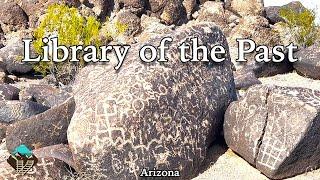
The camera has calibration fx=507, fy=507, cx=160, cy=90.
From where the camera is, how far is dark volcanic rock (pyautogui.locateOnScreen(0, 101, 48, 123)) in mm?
7820

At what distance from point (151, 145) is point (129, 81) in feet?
2.71

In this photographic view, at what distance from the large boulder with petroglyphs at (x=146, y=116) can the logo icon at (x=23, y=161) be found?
0.49 meters

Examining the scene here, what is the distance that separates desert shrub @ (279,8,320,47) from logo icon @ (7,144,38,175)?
1068 centimetres

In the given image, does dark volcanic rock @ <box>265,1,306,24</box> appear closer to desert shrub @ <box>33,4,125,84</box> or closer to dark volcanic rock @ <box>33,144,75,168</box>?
desert shrub @ <box>33,4,125,84</box>

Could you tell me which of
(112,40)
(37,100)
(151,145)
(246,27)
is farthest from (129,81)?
(246,27)

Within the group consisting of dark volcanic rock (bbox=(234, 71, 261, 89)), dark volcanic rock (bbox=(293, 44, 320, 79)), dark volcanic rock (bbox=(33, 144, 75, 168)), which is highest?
dark volcanic rock (bbox=(293, 44, 320, 79))

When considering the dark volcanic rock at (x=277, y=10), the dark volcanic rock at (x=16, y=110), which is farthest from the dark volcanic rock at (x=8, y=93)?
the dark volcanic rock at (x=277, y=10)

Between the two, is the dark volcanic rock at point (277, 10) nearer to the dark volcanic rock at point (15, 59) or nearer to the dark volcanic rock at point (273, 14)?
the dark volcanic rock at point (273, 14)

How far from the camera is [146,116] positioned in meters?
5.94

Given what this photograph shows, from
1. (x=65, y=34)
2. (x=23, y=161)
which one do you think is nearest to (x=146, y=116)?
(x=23, y=161)

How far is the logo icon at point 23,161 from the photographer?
5.70m

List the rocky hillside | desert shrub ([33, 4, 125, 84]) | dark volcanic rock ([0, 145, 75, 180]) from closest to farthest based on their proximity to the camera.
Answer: dark volcanic rock ([0, 145, 75, 180]), the rocky hillside, desert shrub ([33, 4, 125, 84])

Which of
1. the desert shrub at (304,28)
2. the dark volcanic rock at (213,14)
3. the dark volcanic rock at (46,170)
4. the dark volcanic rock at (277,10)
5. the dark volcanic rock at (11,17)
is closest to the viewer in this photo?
the dark volcanic rock at (46,170)

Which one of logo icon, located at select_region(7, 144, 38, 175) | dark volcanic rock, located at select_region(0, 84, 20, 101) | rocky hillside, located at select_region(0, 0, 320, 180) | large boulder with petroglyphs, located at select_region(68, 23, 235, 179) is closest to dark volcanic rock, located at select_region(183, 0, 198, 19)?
dark volcanic rock, located at select_region(0, 84, 20, 101)
